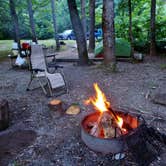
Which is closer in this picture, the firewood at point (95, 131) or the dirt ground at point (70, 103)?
the dirt ground at point (70, 103)

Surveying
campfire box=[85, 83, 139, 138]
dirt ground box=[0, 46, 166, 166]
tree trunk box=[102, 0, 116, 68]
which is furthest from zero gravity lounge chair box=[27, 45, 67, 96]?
campfire box=[85, 83, 139, 138]

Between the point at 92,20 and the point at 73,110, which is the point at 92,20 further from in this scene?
the point at 73,110

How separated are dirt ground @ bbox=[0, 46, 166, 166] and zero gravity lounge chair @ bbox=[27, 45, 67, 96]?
214 mm

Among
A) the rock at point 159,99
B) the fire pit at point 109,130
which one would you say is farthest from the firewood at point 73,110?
the rock at point 159,99

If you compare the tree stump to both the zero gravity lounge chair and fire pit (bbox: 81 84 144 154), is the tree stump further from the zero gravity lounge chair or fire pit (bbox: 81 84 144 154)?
the zero gravity lounge chair

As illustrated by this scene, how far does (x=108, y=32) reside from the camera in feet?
21.3

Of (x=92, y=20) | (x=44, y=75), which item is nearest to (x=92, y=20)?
(x=92, y=20)

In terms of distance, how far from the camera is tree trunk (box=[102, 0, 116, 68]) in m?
6.31

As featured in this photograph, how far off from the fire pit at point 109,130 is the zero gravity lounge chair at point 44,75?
6.02 feet

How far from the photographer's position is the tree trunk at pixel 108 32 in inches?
248

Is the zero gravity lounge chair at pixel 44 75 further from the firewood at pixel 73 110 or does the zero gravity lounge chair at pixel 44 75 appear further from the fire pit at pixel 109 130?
the fire pit at pixel 109 130

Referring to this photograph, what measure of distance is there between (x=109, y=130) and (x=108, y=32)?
4.16 m

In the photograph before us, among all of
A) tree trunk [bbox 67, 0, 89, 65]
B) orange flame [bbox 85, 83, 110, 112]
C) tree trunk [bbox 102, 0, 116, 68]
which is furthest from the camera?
tree trunk [bbox 67, 0, 89, 65]

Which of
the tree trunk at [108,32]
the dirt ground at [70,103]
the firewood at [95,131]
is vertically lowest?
the dirt ground at [70,103]
